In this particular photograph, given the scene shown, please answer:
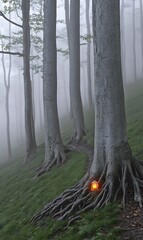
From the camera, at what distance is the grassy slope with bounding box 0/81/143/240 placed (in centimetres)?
677

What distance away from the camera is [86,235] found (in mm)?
6621

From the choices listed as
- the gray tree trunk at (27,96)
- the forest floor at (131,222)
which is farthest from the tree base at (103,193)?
the gray tree trunk at (27,96)

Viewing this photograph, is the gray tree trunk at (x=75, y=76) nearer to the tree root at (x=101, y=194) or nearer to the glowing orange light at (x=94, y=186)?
the tree root at (x=101, y=194)

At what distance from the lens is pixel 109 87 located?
26.5 feet

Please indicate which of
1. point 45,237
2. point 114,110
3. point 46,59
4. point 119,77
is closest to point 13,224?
point 45,237

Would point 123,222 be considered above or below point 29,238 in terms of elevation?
above

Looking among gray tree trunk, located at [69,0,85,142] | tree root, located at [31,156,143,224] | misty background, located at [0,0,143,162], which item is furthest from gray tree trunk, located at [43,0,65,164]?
misty background, located at [0,0,143,162]

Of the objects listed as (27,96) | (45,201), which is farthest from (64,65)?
(45,201)

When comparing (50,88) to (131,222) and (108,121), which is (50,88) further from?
(131,222)

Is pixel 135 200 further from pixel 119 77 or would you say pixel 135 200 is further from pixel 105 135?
pixel 119 77

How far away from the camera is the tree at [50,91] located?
43.7ft

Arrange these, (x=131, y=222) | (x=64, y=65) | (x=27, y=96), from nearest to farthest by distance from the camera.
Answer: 1. (x=131, y=222)
2. (x=27, y=96)
3. (x=64, y=65)

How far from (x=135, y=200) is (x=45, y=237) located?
2063mm

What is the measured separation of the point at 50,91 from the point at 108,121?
227 inches
